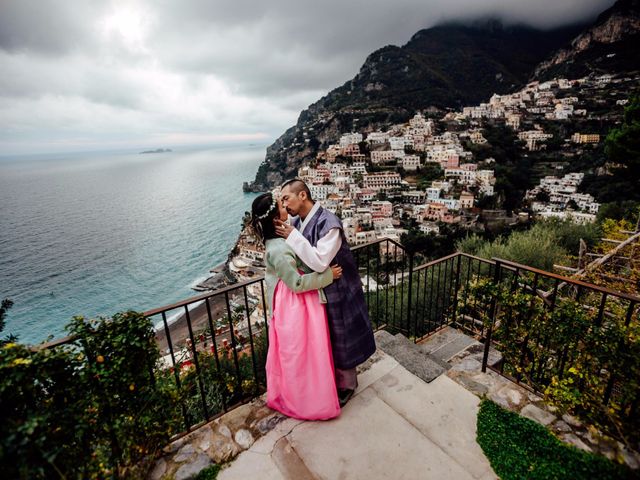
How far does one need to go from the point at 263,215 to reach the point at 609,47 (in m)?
129

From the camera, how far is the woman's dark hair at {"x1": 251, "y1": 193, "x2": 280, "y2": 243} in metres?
2.13

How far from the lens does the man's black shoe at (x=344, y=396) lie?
2.64 meters

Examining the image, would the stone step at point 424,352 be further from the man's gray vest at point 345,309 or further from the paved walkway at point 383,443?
the man's gray vest at point 345,309

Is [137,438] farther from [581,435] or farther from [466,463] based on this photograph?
[581,435]

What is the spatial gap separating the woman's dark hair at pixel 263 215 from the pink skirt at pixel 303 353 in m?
0.45

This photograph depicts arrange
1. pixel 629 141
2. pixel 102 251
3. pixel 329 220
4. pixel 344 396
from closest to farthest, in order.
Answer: pixel 329 220
pixel 344 396
pixel 629 141
pixel 102 251

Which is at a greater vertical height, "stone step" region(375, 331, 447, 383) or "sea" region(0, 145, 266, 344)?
"stone step" region(375, 331, 447, 383)

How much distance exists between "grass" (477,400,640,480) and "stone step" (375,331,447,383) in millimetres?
516

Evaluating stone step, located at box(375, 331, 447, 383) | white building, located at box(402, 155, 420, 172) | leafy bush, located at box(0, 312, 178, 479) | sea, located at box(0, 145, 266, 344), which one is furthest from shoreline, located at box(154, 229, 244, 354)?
white building, located at box(402, 155, 420, 172)

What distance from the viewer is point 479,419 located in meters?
2.46

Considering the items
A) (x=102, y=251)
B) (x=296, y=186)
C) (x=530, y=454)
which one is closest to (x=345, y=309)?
(x=296, y=186)

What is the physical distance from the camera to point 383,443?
2293 mm

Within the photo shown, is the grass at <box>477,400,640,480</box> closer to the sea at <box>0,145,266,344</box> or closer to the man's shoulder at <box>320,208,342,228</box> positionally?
the man's shoulder at <box>320,208,342,228</box>

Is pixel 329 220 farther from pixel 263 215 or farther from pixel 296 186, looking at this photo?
pixel 263 215
